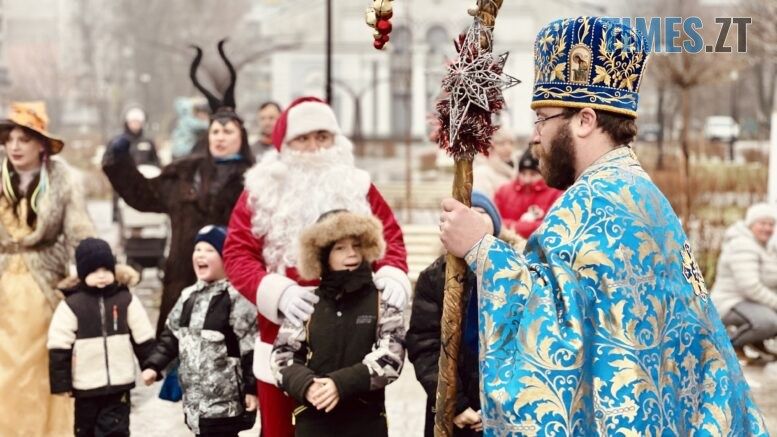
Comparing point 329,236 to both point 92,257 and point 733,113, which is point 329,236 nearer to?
point 92,257

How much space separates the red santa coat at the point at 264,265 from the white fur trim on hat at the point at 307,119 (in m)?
0.35

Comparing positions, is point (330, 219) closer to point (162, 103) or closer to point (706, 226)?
point (706, 226)

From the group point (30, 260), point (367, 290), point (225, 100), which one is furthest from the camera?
point (225, 100)

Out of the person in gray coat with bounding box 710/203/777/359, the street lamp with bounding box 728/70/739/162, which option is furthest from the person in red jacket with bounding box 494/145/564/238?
the street lamp with bounding box 728/70/739/162

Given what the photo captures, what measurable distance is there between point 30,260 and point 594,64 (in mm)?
4379

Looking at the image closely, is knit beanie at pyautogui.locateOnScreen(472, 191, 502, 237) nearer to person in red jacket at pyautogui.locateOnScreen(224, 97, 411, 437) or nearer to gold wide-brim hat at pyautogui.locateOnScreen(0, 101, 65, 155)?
person in red jacket at pyautogui.locateOnScreen(224, 97, 411, 437)

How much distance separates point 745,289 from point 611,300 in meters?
6.91

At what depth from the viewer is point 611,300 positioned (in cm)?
346

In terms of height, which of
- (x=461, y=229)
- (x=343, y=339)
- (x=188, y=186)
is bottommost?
(x=343, y=339)

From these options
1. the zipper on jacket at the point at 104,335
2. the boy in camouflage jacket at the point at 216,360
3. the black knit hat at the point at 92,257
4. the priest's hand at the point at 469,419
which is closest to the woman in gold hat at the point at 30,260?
the black knit hat at the point at 92,257

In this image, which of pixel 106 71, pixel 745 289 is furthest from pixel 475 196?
pixel 106 71

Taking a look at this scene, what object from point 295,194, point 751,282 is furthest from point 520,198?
point 295,194

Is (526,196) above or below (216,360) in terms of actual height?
above

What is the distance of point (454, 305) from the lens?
13.0 ft
